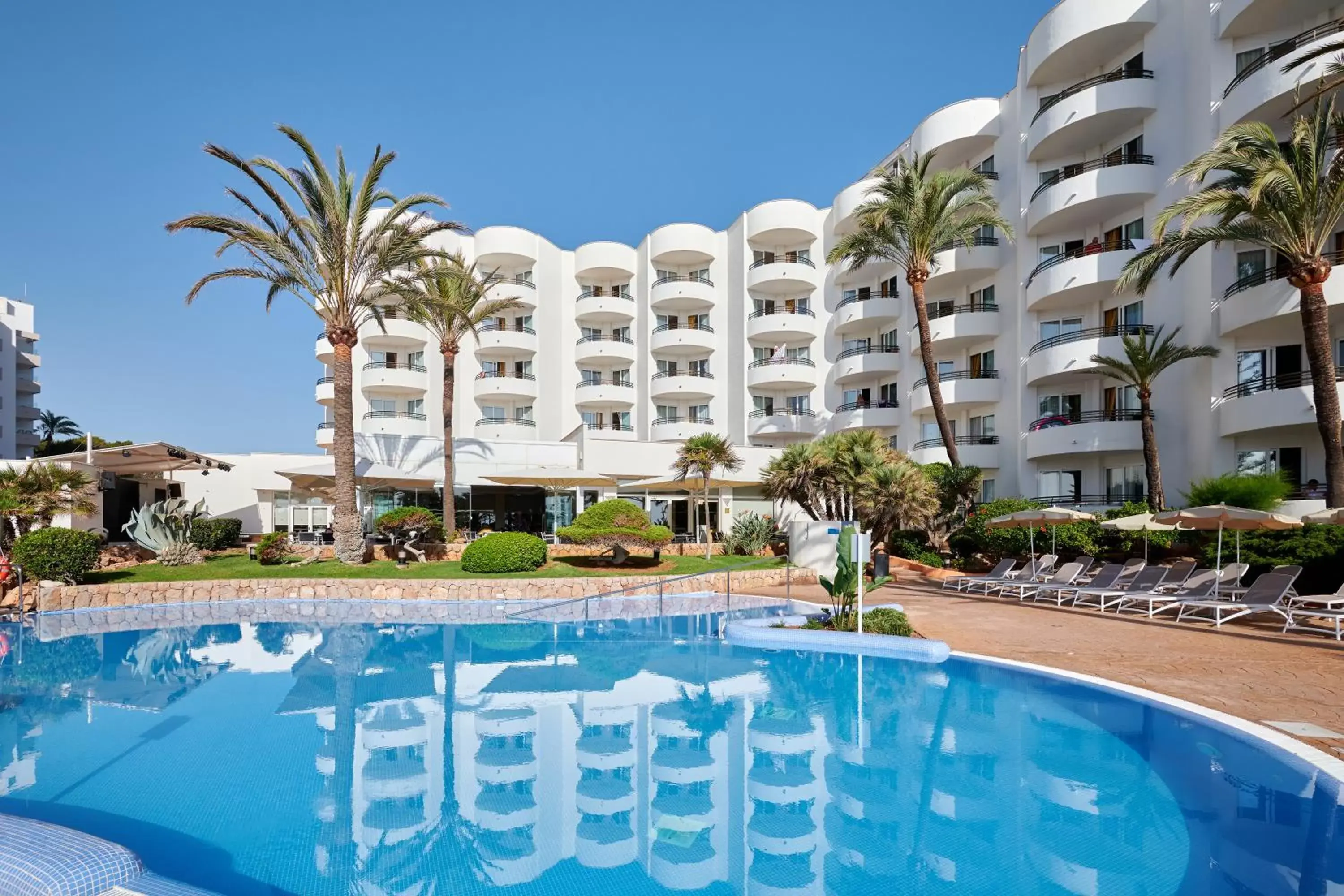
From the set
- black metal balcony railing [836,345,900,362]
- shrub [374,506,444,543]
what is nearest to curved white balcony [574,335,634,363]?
black metal balcony railing [836,345,900,362]

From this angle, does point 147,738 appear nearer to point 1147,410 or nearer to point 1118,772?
point 1118,772

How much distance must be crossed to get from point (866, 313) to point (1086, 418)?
38.9ft

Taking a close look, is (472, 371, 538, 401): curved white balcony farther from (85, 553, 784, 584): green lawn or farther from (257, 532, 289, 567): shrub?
(85, 553, 784, 584): green lawn

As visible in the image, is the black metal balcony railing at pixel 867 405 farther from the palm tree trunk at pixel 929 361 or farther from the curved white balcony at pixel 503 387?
the curved white balcony at pixel 503 387

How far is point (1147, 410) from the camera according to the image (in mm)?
22781

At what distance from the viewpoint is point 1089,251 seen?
26.4m

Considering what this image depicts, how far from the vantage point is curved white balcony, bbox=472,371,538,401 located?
40438mm

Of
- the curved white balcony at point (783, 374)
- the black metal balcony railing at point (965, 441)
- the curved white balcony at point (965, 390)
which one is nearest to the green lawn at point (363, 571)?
the black metal balcony railing at point (965, 441)

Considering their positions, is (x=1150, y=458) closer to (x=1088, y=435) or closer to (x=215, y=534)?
(x=1088, y=435)

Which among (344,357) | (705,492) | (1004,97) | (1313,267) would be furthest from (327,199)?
(1004,97)

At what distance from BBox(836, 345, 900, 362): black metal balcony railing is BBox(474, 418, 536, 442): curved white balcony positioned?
1632 centimetres

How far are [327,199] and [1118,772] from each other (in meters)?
21.0

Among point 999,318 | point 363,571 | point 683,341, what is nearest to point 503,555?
point 363,571

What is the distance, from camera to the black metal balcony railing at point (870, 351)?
35.8 meters
